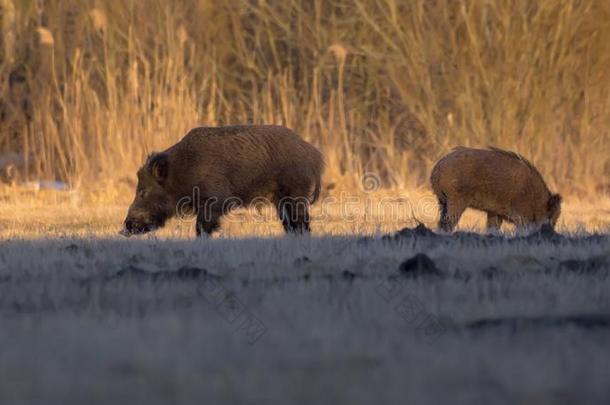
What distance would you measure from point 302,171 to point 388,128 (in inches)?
314

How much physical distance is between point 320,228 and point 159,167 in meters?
1.68

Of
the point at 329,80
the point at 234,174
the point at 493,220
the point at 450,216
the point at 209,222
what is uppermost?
the point at 329,80

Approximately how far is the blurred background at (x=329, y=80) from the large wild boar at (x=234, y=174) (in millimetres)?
4729

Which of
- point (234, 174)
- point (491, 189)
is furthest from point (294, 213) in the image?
point (491, 189)

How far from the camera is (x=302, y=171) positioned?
10.3m

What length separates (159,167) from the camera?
10.4 m

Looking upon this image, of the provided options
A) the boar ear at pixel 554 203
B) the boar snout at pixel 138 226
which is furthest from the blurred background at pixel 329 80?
the boar ear at pixel 554 203

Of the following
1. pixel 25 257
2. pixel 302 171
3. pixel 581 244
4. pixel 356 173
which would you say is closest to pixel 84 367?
pixel 25 257

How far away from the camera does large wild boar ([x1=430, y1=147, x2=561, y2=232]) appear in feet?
35.7

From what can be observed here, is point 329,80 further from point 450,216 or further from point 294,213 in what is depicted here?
point 294,213

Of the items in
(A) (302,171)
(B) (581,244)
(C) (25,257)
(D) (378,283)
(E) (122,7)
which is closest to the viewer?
(D) (378,283)

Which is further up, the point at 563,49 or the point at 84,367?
the point at 563,49

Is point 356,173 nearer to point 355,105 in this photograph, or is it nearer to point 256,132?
point 355,105

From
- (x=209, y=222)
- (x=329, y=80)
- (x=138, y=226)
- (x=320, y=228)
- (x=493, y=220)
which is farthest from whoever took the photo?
(x=329, y=80)
